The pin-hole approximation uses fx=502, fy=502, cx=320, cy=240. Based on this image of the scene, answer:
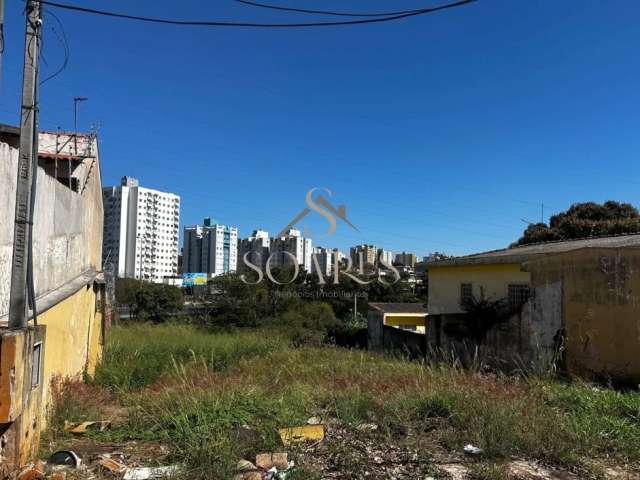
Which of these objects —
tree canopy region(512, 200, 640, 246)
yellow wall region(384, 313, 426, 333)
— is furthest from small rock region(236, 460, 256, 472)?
tree canopy region(512, 200, 640, 246)

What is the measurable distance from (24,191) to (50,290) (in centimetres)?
310

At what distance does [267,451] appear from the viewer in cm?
384

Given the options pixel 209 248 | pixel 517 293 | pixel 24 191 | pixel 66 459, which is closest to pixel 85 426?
pixel 66 459

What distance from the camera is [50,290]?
623 cm

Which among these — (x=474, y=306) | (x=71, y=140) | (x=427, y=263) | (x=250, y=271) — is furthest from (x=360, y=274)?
(x=71, y=140)

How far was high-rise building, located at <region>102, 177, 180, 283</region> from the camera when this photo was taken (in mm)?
39844

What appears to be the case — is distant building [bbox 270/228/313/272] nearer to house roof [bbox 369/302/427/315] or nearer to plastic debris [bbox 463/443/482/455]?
house roof [bbox 369/302/427/315]

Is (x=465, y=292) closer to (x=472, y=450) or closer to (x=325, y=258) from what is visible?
(x=472, y=450)

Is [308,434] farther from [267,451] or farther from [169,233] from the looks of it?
[169,233]

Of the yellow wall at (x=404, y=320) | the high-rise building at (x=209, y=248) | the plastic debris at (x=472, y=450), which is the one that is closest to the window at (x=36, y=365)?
the plastic debris at (x=472, y=450)

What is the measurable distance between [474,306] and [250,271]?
21.6 metres

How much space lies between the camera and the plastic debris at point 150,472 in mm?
3434

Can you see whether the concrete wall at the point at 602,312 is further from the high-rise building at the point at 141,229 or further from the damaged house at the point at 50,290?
the high-rise building at the point at 141,229

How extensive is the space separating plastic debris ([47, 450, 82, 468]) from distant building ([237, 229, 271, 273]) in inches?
1180
